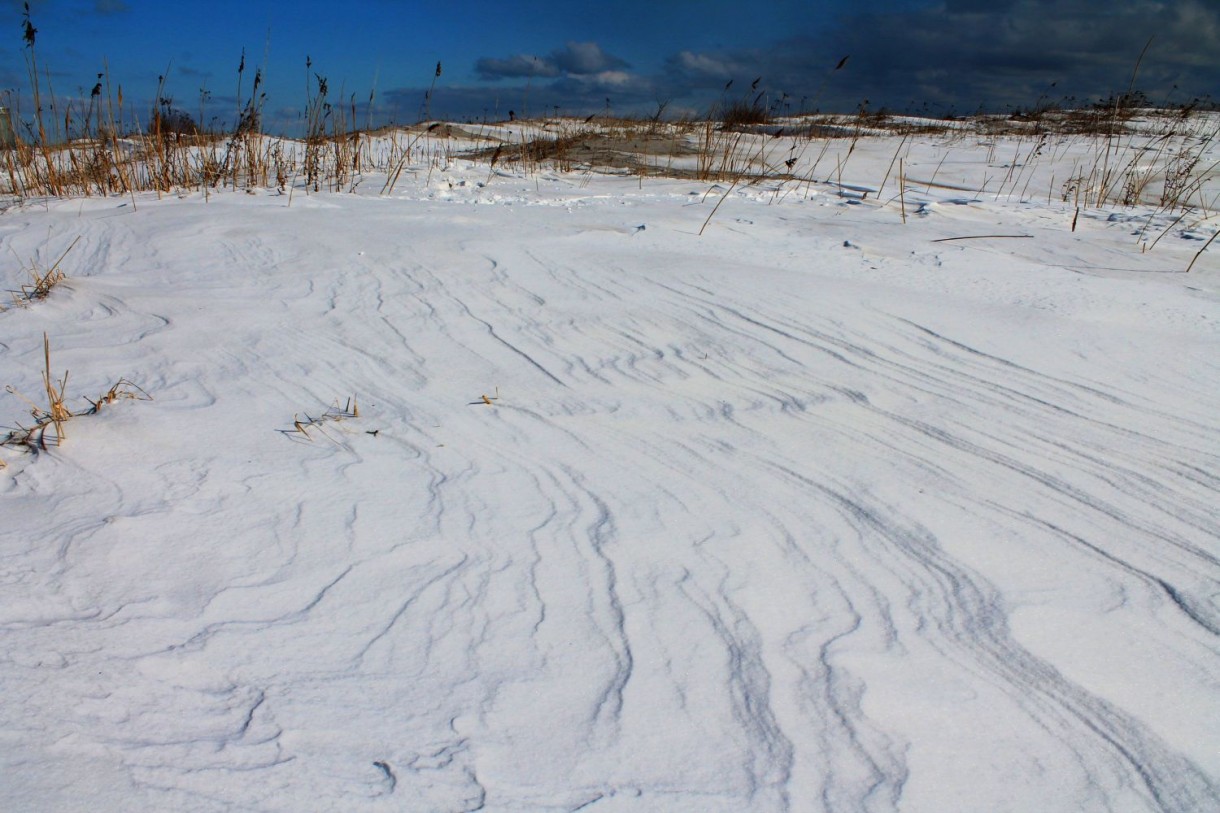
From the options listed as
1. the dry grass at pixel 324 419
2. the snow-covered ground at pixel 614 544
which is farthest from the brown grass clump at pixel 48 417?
the dry grass at pixel 324 419

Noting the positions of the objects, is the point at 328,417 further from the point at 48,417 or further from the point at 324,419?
the point at 48,417

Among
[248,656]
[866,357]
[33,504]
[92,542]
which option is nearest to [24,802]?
[248,656]

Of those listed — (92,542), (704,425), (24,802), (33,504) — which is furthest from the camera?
(704,425)

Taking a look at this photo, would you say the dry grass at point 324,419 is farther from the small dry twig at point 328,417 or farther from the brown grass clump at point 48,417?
the brown grass clump at point 48,417

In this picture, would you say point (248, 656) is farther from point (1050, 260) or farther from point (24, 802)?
point (1050, 260)

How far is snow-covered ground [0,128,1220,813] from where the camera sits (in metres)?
1.11

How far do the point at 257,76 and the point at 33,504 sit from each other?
5095 millimetres

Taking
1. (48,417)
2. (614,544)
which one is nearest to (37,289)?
(48,417)

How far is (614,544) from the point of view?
1.64 metres

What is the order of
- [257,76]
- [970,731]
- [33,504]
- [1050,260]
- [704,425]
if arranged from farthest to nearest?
[257,76] < [1050,260] < [704,425] < [33,504] < [970,731]

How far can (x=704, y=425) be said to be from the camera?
2.19 meters

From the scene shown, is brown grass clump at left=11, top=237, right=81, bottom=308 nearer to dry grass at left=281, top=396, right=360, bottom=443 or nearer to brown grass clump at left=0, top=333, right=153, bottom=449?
brown grass clump at left=0, top=333, right=153, bottom=449

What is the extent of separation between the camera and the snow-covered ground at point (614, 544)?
111 cm

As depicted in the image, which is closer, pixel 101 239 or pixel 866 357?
pixel 866 357
